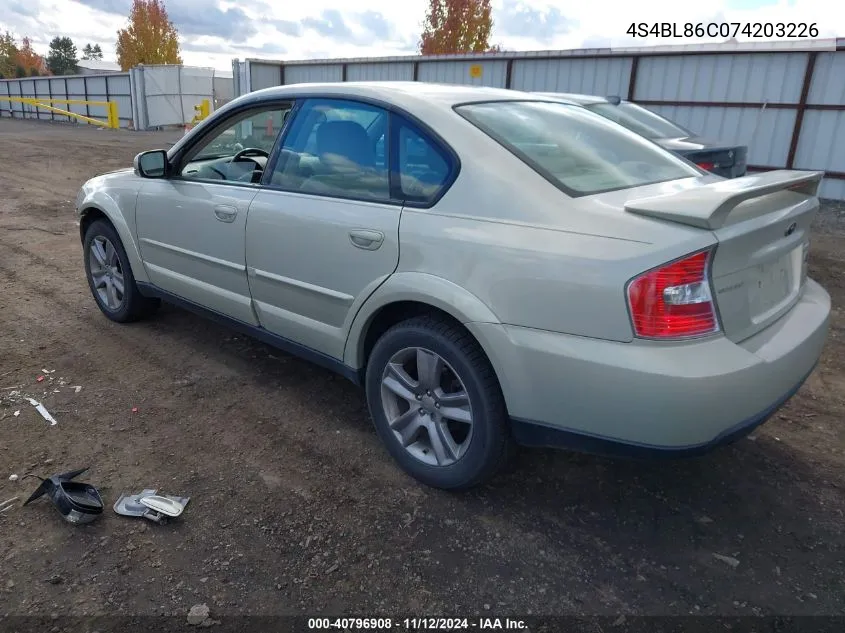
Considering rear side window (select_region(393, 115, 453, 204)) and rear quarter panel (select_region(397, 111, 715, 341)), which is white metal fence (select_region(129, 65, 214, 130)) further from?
rear quarter panel (select_region(397, 111, 715, 341))

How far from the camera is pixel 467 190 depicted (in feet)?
8.68

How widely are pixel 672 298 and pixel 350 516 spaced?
1541 mm

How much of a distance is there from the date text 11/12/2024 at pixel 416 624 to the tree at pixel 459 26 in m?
32.5

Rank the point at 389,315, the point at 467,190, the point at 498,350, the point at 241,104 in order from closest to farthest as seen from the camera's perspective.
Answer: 1. the point at 498,350
2. the point at 467,190
3. the point at 389,315
4. the point at 241,104

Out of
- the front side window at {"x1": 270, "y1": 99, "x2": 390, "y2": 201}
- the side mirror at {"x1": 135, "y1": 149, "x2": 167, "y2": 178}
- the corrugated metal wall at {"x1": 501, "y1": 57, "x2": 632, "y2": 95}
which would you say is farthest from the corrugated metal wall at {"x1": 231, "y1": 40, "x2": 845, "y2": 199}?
the side mirror at {"x1": 135, "y1": 149, "x2": 167, "y2": 178}

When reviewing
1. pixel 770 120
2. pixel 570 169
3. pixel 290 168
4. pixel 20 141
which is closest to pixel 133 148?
pixel 20 141

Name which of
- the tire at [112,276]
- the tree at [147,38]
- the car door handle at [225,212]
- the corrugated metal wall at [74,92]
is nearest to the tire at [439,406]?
the car door handle at [225,212]

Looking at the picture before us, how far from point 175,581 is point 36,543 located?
633mm

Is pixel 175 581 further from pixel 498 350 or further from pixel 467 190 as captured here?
pixel 467 190

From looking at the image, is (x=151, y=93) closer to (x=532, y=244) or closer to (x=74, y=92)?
(x=74, y=92)

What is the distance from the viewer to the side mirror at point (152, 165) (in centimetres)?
410

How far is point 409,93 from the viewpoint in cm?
305

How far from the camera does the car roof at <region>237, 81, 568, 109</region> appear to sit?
9.85ft

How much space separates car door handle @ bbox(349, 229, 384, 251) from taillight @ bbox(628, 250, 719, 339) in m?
1.12
